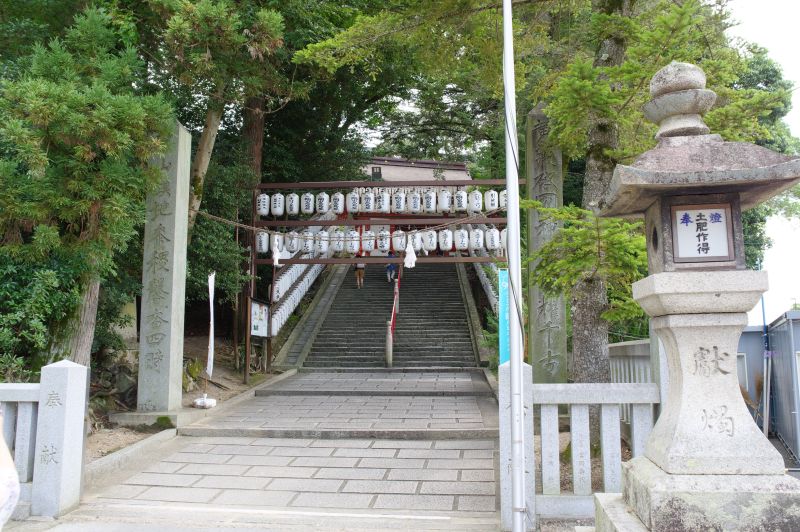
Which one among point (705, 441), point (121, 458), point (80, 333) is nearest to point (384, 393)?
point (121, 458)

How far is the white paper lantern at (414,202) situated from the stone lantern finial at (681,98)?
9835 millimetres

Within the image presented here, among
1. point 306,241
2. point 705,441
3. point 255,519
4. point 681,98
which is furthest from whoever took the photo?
point 306,241

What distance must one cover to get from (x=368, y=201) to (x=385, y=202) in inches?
18.9

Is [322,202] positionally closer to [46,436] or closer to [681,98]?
[46,436]

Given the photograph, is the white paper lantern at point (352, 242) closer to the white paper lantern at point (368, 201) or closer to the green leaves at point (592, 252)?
the white paper lantern at point (368, 201)

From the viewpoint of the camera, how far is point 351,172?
18.8 metres

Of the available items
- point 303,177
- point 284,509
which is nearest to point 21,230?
point 284,509

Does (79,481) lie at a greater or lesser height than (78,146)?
lesser

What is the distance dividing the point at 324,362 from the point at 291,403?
16.9 feet

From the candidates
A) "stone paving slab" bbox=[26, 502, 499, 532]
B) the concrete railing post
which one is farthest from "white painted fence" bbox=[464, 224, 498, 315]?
the concrete railing post

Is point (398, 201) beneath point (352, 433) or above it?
above

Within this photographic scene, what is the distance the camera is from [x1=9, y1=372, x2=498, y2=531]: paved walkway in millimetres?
5082

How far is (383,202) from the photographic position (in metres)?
13.8

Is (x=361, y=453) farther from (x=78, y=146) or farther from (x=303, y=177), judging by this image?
(x=303, y=177)
